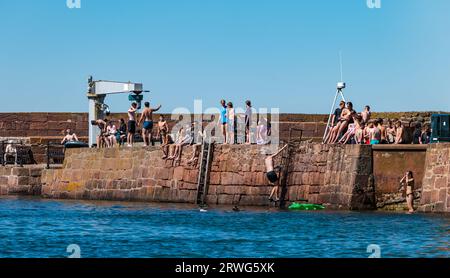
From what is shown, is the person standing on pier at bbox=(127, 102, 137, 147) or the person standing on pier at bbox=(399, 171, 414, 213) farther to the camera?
the person standing on pier at bbox=(127, 102, 137, 147)

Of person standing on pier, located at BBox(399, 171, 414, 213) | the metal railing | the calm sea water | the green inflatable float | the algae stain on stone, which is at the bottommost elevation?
the calm sea water

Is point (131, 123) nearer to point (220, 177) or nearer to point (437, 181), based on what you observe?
point (220, 177)

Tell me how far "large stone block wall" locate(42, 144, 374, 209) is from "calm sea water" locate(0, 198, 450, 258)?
1305 millimetres

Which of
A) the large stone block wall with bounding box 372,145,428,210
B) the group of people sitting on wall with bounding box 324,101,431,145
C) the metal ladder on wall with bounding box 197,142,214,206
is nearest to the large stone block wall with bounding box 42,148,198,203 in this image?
the metal ladder on wall with bounding box 197,142,214,206

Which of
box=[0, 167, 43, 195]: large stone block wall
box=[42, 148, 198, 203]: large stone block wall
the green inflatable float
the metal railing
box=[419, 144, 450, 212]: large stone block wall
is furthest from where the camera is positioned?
the metal railing

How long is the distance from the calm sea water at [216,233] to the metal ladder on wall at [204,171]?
5.80 feet

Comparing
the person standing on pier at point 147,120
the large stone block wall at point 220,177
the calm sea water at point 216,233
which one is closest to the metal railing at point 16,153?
the large stone block wall at point 220,177

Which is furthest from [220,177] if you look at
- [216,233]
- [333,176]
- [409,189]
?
[216,233]

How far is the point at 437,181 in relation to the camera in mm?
Result: 32094

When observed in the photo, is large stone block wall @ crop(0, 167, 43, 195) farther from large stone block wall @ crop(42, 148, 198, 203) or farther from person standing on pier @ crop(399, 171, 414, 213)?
person standing on pier @ crop(399, 171, 414, 213)

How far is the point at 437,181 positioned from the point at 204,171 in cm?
797

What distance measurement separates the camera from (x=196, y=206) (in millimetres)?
36531

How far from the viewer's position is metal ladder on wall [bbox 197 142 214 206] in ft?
123
